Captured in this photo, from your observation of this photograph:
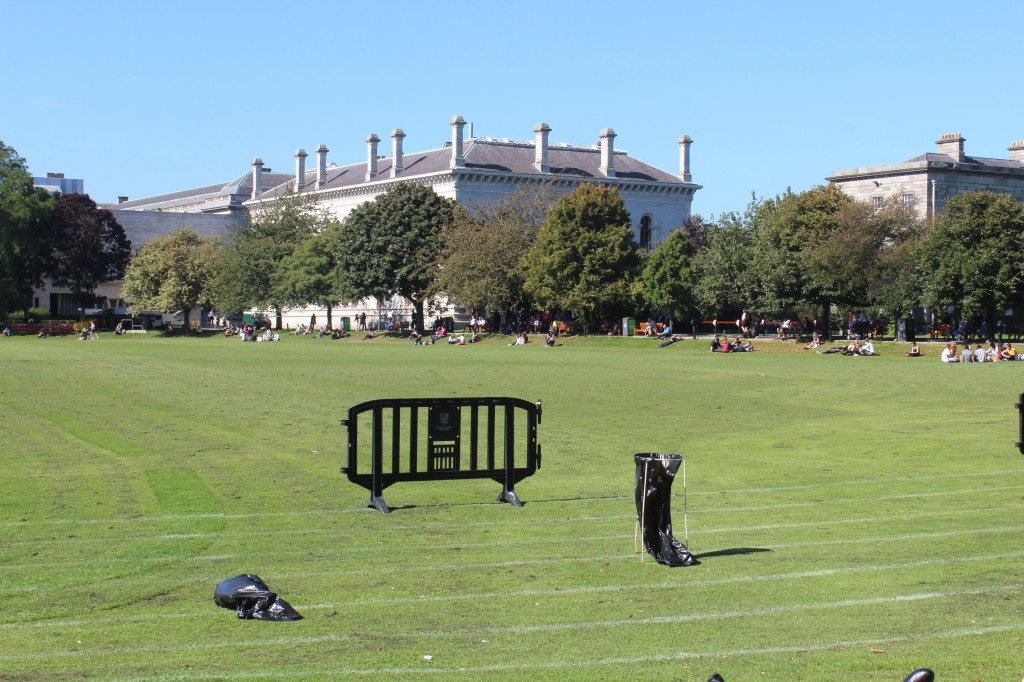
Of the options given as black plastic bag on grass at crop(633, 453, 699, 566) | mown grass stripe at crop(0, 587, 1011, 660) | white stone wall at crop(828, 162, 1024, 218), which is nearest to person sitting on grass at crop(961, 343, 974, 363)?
black plastic bag on grass at crop(633, 453, 699, 566)

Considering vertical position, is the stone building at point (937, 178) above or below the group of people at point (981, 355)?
above

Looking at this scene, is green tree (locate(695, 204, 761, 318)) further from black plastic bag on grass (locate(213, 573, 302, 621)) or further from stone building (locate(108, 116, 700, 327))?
black plastic bag on grass (locate(213, 573, 302, 621))

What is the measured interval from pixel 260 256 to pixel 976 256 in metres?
71.4

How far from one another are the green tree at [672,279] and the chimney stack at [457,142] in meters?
32.8

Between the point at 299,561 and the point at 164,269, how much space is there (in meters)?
116

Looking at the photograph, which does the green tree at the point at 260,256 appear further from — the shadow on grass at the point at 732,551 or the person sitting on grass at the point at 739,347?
the shadow on grass at the point at 732,551

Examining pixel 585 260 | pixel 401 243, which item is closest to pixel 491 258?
pixel 585 260

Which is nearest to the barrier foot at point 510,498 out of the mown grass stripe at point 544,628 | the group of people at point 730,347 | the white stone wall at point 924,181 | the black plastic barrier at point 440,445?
the black plastic barrier at point 440,445

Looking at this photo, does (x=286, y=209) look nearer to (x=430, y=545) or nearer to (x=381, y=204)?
(x=381, y=204)

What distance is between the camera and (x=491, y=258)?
93000 millimetres

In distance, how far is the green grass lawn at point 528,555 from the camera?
850 centimetres

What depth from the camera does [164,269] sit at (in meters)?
122

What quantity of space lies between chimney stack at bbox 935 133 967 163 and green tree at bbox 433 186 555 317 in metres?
40.9

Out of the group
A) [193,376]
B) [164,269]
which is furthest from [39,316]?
[193,376]
